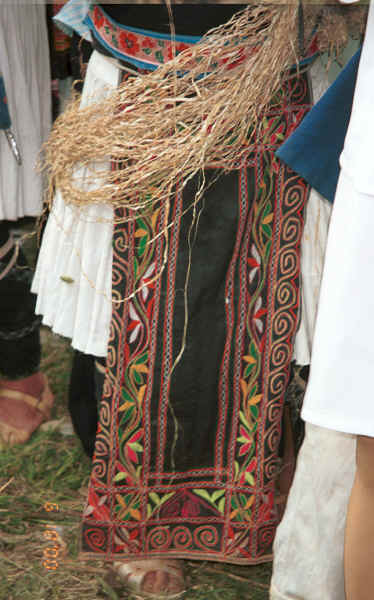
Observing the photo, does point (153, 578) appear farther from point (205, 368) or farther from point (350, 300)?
point (350, 300)

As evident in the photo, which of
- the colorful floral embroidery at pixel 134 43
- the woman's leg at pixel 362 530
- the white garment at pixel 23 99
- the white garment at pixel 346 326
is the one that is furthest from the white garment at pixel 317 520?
the white garment at pixel 23 99

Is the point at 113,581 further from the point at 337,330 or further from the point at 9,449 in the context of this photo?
the point at 337,330

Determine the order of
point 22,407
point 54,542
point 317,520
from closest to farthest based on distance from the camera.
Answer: point 317,520, point 54,542, point 22,407

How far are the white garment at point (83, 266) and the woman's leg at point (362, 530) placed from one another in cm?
60

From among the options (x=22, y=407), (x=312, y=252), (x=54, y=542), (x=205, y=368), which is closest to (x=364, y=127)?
(x=312, y=252)

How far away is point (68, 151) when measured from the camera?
1.34 metres

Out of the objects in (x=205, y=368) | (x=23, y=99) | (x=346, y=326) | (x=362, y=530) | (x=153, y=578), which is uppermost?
(x=23, y=99)

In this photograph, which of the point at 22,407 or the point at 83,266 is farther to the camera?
the point at 22,407

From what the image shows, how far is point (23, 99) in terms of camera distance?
1.72 m

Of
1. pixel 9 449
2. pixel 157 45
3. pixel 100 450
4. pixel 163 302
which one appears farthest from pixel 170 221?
pixel 9 449

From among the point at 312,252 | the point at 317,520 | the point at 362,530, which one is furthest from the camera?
the point at 312,252

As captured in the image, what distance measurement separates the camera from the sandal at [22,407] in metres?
2.01

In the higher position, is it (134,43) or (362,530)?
(134,43)

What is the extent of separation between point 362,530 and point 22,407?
4.16 feet
